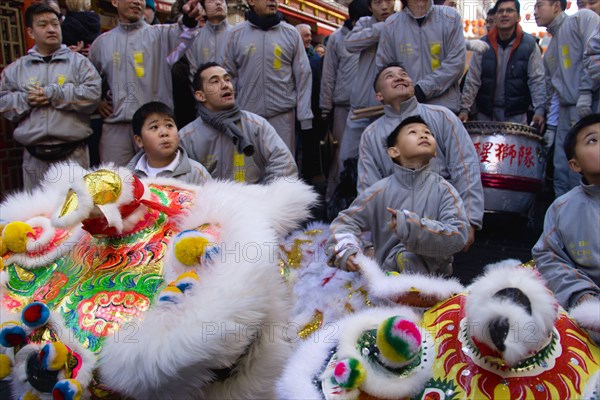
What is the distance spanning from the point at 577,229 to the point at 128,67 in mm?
3349

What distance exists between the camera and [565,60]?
4664mm

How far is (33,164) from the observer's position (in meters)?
4.06

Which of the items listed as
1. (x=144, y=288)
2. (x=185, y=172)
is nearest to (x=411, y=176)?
(x=185, y=172)

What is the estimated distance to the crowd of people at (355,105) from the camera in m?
2.43

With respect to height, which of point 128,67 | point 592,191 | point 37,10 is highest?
point 37,10

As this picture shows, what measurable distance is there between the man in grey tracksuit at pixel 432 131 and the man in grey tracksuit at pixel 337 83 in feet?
6.60

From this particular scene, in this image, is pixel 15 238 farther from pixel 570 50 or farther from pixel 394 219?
pixel 570 50

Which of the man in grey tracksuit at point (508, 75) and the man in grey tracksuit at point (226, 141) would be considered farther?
the man in grey tracksuit at point (508, 75)

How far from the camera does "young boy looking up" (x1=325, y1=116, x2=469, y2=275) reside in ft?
7.88

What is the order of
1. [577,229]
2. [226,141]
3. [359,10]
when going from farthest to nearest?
[359,10] < [226,141] < [577,229]

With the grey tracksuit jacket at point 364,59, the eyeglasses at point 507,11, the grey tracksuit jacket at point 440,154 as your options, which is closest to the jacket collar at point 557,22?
the eyeglasses at point 507,11

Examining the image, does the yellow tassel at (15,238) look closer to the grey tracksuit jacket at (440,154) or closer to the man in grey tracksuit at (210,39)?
the grey tracksuit jacket at (440,154)

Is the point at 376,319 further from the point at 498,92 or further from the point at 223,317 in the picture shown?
the point at 498,92

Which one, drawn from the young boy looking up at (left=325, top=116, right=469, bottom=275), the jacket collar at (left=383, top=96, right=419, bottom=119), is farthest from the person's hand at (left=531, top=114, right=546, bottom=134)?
the young boy looking up at (left=325, top=116, right=469, bottom=275)
